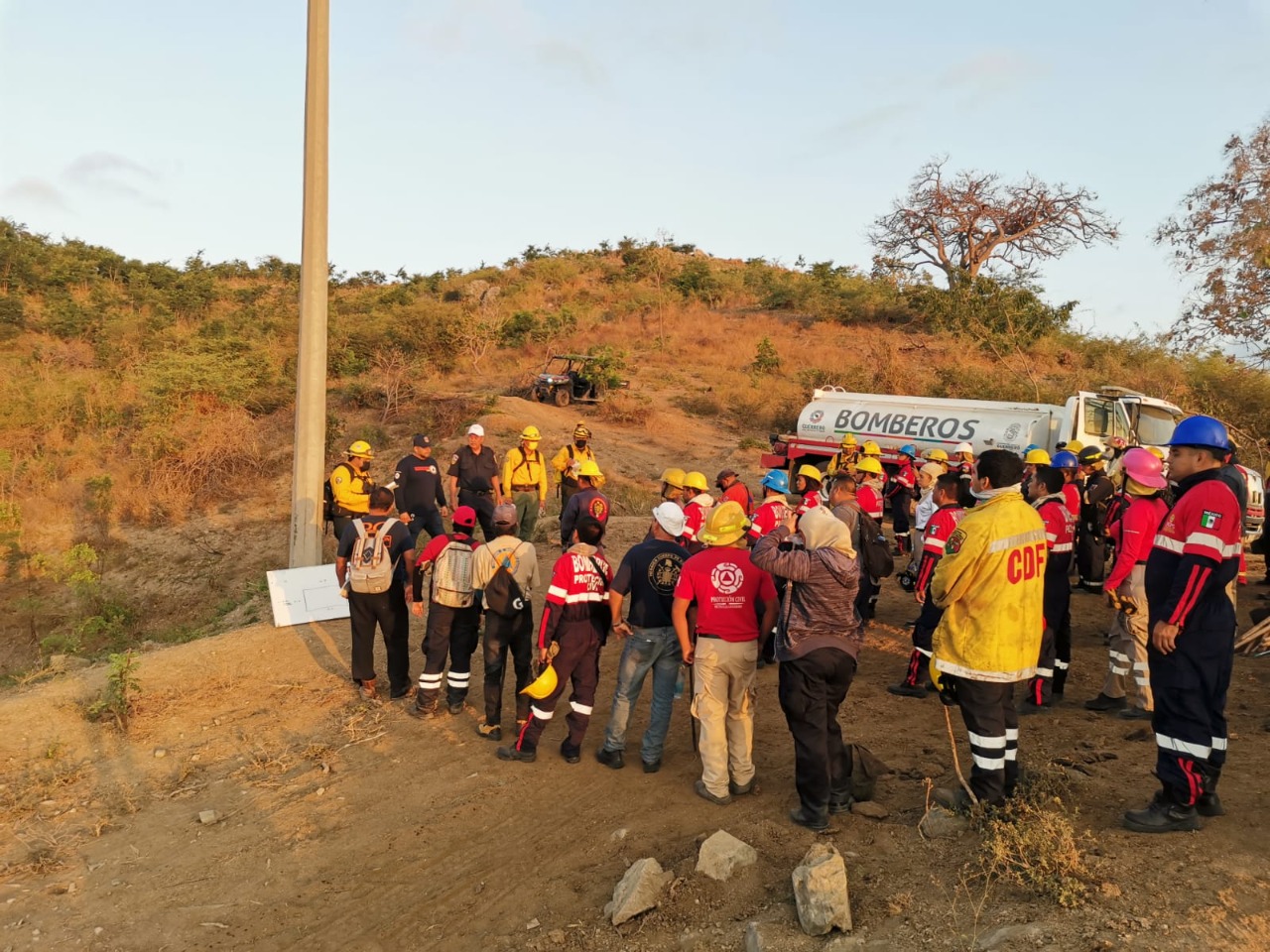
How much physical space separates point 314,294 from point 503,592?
557 cm

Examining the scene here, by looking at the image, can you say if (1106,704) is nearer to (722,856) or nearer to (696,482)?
(696,482)

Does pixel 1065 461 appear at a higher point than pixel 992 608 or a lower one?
higher

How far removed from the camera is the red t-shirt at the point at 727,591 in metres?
5.10

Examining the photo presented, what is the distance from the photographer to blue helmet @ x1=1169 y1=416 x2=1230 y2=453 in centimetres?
434


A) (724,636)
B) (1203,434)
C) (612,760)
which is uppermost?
(1203,434)

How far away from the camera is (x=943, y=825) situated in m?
4.43

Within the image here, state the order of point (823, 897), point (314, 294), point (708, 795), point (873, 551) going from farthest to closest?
1. point (314, 294)
2. point (873, 551)
3. point (708, 795)
4. point (823, 897)

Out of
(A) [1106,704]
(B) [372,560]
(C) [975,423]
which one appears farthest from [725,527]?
(C) [975,423]

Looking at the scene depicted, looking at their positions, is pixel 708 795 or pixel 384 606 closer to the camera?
pixel 708 795

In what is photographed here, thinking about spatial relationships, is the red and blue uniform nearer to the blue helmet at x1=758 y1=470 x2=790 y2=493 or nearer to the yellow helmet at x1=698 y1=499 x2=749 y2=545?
the yellow helmet at x1=698 y1=499 x2=749 y2=545

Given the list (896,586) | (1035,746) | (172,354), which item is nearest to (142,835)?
(1035,746)

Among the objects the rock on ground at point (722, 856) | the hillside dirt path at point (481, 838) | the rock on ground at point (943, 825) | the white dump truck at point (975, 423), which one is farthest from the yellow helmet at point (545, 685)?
the white dump truck at point (975, 423)

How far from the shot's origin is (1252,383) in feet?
69.9

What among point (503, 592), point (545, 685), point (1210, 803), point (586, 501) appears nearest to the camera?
point (1210, 803)
